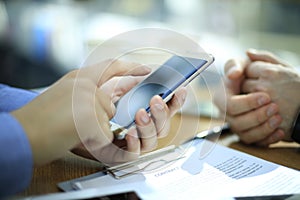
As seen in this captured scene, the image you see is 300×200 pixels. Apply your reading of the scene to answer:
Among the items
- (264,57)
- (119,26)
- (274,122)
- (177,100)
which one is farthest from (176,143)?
(119,26)

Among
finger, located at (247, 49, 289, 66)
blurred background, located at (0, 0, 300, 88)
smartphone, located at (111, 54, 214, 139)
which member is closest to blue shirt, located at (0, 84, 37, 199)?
smartphone, located at (111, 54, 214, 139)

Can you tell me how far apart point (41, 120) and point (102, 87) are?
0.36ft

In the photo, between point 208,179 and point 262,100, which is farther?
point 262,100

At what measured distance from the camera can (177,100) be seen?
529 millimetres

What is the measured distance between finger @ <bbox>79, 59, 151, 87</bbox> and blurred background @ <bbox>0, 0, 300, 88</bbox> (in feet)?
4.22

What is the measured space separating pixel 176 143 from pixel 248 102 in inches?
Answer: 7.0

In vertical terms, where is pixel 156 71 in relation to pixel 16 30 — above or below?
above

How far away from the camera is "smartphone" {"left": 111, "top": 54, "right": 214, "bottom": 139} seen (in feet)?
1.64

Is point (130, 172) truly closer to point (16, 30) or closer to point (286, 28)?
point (286, 28)

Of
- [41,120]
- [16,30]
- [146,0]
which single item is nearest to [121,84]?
[41,120]

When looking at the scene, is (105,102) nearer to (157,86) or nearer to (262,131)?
(157,86)

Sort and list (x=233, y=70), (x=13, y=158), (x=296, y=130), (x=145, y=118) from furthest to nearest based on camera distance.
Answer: (x=233, y=70), (x=296, y=130), (x=145, y=118), (x=13, y=158)

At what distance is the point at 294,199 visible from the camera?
47 centimetres

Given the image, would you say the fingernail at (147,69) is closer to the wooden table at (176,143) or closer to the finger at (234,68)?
the wooden table at (176,143)
